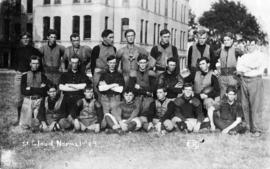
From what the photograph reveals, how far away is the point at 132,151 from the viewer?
189 inches

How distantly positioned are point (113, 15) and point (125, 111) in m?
16.9

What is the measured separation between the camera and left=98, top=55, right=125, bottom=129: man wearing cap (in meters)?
5.90

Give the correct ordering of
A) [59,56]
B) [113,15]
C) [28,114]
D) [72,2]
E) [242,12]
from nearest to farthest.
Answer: [28,114]
[59,56]
[242,12]
[113,15]
[72,2]

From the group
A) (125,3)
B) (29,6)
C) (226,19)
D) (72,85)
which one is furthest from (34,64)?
(29,6)

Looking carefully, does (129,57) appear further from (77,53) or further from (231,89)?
(231,89)

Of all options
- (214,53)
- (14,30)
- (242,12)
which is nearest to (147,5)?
(242,12)

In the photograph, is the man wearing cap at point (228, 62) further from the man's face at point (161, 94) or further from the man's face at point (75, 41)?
the man's face at point (75, 41)

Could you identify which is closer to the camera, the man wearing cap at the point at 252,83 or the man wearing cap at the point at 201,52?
the man wearing cap at the point at 252,83

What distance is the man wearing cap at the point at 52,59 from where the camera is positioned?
6297mm

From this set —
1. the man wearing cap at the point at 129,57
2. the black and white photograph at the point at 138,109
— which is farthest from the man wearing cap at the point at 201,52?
the man wearing cap at the point at 129,57

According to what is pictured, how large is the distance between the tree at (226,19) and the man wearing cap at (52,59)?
492cm

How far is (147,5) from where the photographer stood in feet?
60.8

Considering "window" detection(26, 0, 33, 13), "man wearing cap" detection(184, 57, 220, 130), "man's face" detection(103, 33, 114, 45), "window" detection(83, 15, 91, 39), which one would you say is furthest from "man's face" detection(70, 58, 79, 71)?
"window" detection(26, 0, 33, 13)

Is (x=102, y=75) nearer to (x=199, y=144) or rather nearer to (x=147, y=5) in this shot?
(x=199, y=144)
